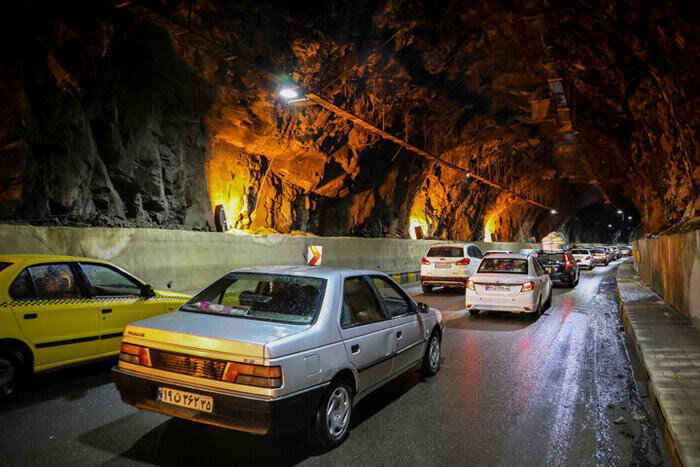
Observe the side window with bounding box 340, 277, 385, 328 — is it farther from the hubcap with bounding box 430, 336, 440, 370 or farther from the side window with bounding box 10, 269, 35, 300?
the side window with bounding box 10, 269, 35, 300

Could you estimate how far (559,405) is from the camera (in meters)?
4.72

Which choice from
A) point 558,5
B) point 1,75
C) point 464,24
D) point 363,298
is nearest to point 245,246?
point 1,75

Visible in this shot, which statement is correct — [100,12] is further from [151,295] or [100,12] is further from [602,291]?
[602,291]

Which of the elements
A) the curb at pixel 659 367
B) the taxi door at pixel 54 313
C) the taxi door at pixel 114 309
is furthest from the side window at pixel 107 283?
the curb at pixel 659 367

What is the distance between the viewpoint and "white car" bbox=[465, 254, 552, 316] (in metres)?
9.98

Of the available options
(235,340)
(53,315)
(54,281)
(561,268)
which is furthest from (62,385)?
(561,268)

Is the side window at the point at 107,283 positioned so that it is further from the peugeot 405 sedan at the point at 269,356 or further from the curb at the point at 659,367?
the curb at the point at 659,367

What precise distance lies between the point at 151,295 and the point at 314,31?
15.0 m

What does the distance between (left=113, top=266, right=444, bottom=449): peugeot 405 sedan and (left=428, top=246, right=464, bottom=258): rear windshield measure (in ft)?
39.2

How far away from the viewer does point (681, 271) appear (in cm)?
882

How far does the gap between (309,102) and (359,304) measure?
13.3 meters

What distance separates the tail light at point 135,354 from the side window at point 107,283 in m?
2.37

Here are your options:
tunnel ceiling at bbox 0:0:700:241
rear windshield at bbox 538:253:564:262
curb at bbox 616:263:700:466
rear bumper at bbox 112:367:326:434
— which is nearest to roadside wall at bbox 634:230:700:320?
curb at bbox 616:263:700:466

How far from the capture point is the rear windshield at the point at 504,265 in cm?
1074
